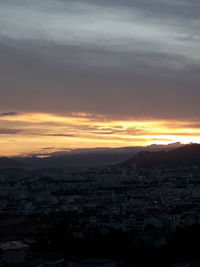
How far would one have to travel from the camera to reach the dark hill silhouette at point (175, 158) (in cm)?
10469

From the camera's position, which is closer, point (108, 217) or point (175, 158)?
point (108, 217)

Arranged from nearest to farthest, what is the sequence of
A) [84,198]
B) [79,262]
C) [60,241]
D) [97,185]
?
[79,262], [60,241], [84,198], [97,185]

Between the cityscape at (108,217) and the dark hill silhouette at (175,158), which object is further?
the dark hill silhouette at (175,158)

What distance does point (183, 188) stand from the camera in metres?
70.9

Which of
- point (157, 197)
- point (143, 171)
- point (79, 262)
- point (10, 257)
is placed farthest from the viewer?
point (143, 171)

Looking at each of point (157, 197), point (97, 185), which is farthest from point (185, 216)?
point (97, 185)

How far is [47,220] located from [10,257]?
17227mm

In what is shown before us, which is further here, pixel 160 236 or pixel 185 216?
pixel 185 216

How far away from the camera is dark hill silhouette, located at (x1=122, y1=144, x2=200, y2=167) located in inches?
4122

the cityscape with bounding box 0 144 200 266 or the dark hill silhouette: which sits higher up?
the dark hill silhouette

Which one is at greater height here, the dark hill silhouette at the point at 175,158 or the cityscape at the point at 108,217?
the dark hill silhouette at the point at 175,158

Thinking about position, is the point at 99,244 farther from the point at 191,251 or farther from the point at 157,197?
the point at 157,197

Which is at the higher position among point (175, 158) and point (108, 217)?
point (175, 158)

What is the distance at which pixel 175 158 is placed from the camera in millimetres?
108062
